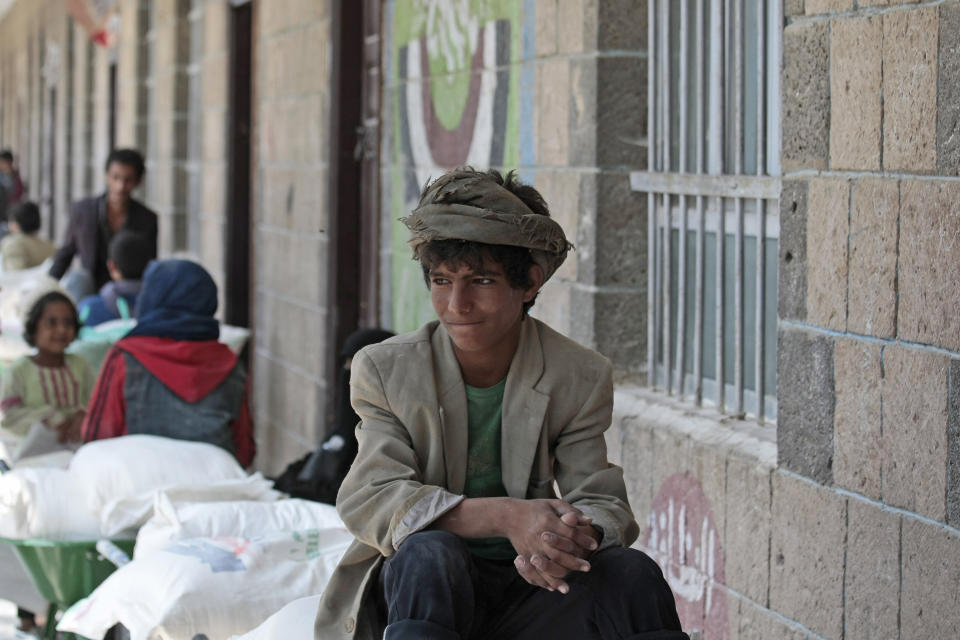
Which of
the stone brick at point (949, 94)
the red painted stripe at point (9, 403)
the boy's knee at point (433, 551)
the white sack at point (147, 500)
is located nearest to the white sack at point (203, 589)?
the white sack at point (147, 500)

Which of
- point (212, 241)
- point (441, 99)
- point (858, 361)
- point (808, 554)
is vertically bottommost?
point (808, 554)

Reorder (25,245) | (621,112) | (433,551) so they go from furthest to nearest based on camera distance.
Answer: (25,245)
(621,112)
(433,551)

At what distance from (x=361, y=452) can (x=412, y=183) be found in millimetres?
3883

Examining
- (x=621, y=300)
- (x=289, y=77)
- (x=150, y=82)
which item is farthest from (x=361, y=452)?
(x=150, y=82)

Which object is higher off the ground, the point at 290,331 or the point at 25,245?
the point at 25,245

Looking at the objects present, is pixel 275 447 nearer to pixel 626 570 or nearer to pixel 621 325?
pixel 621 325

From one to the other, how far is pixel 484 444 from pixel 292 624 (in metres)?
0.69

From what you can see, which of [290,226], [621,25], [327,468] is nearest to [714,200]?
[621,25]

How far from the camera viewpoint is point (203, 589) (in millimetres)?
4066

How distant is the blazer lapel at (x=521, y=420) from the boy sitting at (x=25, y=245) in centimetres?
963

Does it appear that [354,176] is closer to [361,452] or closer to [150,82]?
[361,452]

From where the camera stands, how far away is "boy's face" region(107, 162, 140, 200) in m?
8.99

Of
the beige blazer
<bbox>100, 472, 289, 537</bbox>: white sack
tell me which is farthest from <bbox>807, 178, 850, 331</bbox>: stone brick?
<bbox>100, 472, 289, 537</bbox>: white sack

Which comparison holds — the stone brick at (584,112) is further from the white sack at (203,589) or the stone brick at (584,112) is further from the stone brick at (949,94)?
the stone brick at (949,94)
